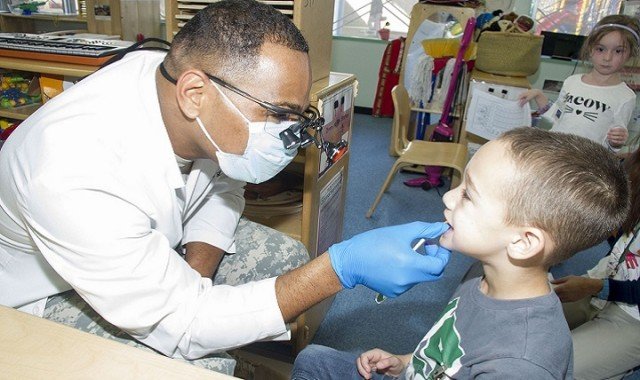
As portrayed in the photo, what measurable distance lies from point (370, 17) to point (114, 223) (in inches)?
180

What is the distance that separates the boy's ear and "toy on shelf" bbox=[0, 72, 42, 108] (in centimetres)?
181

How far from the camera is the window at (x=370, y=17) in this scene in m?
Result: 4.71

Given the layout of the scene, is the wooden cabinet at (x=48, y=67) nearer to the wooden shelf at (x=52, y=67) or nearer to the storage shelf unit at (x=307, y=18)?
the wooden shelf at (x=52, y=67)

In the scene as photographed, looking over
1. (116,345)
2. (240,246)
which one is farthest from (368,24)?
(116,345)

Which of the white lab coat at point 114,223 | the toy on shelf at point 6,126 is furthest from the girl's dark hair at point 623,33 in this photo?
the toy on shelf at point 6,126

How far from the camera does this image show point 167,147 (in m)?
0.95

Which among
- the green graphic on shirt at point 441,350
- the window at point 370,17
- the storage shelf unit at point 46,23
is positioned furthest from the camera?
the window at point 370,17

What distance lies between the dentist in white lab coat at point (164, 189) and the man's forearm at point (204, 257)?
7.7 inches

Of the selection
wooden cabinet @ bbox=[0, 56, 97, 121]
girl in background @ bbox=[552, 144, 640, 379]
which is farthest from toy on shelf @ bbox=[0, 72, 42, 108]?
girl in background @ bbox=[552, 144, 640, 379]

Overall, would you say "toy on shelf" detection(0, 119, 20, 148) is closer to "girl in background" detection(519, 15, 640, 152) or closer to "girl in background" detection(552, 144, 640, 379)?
"girl in background" detection(552, 144, 640, 379)

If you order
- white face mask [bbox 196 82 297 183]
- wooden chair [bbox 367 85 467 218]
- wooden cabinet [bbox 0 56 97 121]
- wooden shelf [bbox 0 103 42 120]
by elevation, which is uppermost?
wooden cabinet [bbox 0 56 97 121]

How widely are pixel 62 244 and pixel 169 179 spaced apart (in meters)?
0.25

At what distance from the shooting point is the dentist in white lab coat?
81 centimetres

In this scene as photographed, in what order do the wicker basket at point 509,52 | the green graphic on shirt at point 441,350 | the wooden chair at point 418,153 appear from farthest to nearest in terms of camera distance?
1. the wicker basket at point 509,52
2. the wooden chair at point 418,153
3. the green graphic on shirt at point 441,350
